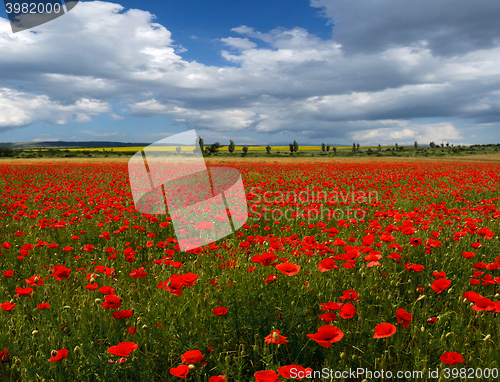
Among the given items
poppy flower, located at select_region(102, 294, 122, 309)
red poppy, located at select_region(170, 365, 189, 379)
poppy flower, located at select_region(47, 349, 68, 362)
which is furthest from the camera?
poppy flower, located at select_region(102, 294, 122, 309)

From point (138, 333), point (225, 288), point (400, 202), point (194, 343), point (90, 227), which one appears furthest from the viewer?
point (400, 202)

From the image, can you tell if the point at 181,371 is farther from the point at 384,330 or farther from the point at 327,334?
the point at 384,330

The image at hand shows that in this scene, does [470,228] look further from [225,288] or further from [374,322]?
[225,288]

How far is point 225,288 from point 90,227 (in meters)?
4.20

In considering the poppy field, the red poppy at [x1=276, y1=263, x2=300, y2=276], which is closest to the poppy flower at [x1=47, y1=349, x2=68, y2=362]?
the poppy field

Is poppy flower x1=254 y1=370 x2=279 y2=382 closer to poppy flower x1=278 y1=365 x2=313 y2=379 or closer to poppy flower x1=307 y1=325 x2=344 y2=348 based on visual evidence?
poppy flower x1=278 y1=365 x2=313 y2=379

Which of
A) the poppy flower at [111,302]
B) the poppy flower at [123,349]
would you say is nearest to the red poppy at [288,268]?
the poppy flower at [123,349]

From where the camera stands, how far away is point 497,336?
93.6 inches

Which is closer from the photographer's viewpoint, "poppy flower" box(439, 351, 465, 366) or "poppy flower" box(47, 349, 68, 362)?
"poppy flower" box(439, 351, 465, 366)

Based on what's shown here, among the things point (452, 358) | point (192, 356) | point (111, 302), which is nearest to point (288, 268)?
point (192, 356)

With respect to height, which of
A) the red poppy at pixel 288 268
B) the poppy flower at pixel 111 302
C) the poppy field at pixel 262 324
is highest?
the red poppy at pixel 288 268

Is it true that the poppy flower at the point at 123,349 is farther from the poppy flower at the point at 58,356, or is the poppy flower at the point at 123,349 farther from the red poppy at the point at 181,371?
the poppy flower at the point at 58,356

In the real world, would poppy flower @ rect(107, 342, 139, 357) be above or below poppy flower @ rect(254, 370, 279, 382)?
below

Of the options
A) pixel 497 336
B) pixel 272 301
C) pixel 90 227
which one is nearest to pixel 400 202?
pixel 497 336
